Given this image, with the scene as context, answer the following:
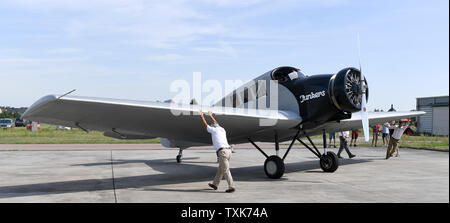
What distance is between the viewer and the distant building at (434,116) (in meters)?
38.9

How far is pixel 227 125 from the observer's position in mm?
9328

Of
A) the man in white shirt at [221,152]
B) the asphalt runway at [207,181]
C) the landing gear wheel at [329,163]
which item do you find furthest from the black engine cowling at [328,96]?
the man in white shirt at [221,152]

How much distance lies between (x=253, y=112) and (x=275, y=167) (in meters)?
1.73

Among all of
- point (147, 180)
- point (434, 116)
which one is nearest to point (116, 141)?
point (147, 180)

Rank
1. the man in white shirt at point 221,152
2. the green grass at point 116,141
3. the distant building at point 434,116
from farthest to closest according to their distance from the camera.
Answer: the distant building at point 434,116 → the green grass at point 116,141 → the man in white shirt at point 221,152

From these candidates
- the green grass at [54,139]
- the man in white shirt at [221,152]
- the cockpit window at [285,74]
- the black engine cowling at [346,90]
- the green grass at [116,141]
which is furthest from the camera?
the green grass at [54,139]

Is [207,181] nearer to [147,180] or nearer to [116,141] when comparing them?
[147,180]

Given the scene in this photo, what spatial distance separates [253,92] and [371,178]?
12.4 ft

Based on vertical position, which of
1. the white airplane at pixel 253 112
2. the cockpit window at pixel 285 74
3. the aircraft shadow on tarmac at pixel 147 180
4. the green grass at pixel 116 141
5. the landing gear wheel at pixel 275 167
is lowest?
the green grass at pixel 116 141

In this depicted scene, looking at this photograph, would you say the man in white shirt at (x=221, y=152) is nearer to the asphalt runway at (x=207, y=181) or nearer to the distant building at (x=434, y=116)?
the asphalt runway at (x=207, y=181)

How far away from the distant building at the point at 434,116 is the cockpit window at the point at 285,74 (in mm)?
33703

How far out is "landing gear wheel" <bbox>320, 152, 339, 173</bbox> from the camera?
37.0 ft

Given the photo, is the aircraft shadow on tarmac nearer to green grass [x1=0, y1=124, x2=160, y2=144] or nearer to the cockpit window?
the cockpit window
